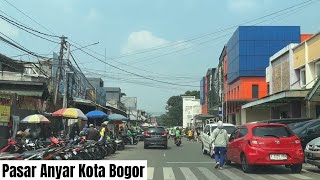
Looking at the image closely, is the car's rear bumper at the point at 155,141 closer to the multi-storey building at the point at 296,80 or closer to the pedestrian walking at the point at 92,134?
the multi-storey building at the point at 296,80

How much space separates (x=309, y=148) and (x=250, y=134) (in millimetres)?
2084

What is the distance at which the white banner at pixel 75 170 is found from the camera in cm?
714

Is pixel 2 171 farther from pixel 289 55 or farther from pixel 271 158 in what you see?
pixel 289 55

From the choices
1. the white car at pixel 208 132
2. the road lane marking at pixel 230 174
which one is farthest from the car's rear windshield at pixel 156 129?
the road lane marking at pixel 230 174

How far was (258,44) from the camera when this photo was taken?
5778cm

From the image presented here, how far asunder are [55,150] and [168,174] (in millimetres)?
3816

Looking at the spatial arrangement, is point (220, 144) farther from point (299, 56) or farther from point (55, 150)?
point (299, 56)

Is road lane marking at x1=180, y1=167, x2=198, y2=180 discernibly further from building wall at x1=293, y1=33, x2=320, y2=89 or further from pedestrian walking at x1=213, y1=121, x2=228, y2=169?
building wall at x1=293, y1=33, x2=320, y2=89

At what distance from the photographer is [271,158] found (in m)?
15.6

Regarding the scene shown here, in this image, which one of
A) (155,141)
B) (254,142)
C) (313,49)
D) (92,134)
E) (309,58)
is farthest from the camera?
(155,141)

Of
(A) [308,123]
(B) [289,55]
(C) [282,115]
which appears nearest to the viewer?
(A) [308,123]

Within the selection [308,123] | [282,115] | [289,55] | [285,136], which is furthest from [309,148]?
[282,115]

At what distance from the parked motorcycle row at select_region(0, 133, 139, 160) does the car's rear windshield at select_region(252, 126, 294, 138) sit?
19.2ft

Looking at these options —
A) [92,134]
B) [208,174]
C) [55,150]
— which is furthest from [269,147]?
[92,134]
